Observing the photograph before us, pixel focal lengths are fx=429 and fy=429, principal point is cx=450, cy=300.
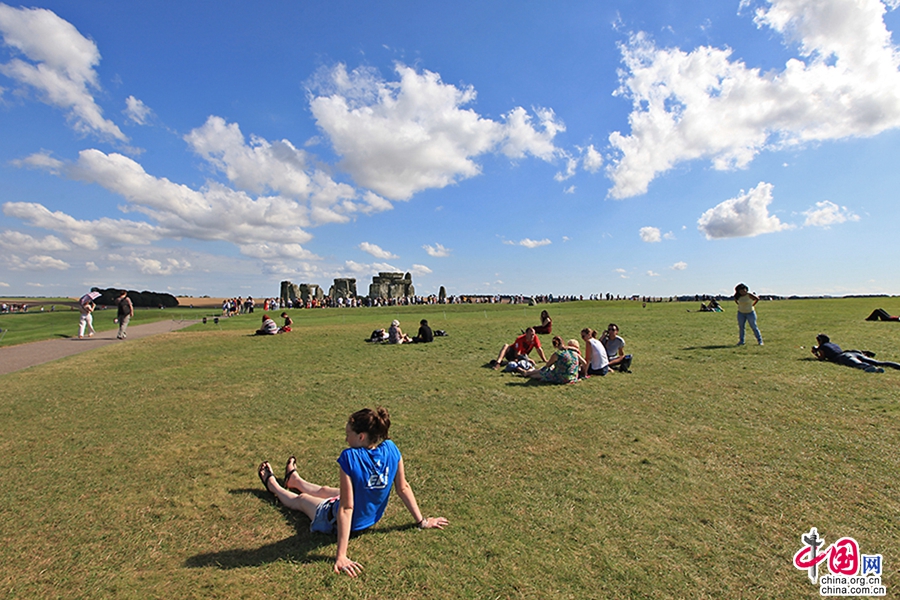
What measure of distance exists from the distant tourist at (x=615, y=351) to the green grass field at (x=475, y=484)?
846 millimetres

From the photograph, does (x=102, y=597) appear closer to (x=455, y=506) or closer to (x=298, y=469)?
(x=298, y=469)

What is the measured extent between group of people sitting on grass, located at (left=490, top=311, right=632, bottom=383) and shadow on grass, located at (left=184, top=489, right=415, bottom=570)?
19.6 ft

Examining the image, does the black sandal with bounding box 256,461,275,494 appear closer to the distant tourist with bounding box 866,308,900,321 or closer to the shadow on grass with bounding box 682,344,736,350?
the shadow on grass with bounding box 682,344,736,350

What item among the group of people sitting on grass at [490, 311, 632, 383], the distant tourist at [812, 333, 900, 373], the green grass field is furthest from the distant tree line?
the distant tourist at [812, 333, 900, 373]

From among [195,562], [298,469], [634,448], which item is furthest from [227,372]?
[634,448]

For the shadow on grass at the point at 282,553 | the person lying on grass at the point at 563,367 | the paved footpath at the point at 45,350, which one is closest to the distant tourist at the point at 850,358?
the person lying on grass at the point at 563,367

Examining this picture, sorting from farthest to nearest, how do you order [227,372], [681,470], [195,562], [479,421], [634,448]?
1. [227,372]
2. [479,421]
3. [634,448]
4. [681,470]
5. [195,562]

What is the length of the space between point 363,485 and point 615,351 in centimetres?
865

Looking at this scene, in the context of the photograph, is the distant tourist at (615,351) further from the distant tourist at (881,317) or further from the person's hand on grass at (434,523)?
the distant tourist at (881,317)

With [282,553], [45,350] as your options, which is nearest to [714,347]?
[282,553]

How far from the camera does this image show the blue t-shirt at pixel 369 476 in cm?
335

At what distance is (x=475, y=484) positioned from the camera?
4.43 metres

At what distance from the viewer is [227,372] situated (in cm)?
1077

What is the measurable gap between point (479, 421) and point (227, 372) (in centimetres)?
735
